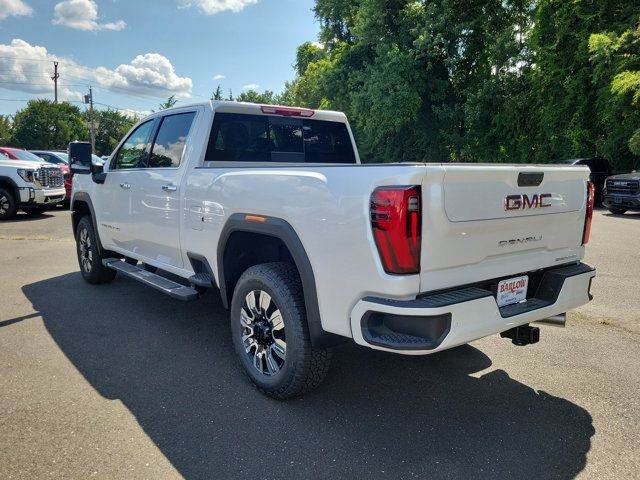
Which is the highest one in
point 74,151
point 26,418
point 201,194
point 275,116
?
point 275,116

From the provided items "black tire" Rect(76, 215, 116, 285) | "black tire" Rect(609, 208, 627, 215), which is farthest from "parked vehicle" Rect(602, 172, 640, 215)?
"black tire" Rect(76, 215, 116, 285)

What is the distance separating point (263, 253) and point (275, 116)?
1.53 m

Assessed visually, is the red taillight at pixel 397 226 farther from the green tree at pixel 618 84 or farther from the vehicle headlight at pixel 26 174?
the green tree at pixel 618 84

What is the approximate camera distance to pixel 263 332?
339 centimetres

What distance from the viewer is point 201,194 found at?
390cm

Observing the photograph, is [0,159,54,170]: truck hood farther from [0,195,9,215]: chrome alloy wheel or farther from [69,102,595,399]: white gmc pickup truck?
[69,102,595,399]: white gmc pickup truck

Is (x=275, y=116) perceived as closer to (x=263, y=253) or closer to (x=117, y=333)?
(x=263, y=253)

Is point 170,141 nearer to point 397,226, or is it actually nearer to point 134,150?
point 134,150

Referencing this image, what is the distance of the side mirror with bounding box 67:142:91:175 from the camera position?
Answer: 18.1 feet

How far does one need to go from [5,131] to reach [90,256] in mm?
82741

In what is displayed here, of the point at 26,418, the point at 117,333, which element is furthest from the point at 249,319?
the point at 117,333

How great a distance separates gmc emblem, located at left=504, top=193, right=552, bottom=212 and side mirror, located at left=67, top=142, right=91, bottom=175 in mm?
4495

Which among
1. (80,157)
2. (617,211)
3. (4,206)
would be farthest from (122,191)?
(617,211)


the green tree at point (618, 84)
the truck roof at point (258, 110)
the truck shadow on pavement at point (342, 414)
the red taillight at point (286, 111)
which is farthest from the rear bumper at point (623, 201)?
the red taillight at point (286, 111)
